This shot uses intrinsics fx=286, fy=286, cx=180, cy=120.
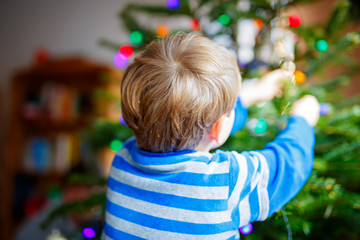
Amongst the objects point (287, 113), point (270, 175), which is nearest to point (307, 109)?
point (287, 113)

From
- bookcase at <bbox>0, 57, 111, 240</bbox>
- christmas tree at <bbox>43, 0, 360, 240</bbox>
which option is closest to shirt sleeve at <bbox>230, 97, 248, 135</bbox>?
christmas tree at <bbox>43, 0, 360, 240</bbox>

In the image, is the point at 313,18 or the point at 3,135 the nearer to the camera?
the point at 313,18

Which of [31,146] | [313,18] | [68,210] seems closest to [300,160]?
[68,210]

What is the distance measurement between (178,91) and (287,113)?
237 millimetres

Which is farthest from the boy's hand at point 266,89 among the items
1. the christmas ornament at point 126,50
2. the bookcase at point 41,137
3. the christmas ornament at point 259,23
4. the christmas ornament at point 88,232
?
the bookcase at point 41,137

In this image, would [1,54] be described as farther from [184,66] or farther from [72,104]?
[184,66]

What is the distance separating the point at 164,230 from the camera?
46cm

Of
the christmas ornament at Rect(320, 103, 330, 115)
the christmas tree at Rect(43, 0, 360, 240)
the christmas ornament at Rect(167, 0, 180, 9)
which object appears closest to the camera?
the christmas tree at Rect(43, 0, 360, 240)

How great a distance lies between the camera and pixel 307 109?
560 millimetres

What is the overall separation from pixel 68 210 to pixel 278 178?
1.78 feet

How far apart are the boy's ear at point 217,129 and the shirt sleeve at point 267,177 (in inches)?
1.8

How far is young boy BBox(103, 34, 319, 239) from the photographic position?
46 centimetres

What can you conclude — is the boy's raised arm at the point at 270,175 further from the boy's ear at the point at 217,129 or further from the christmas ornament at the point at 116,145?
the christmas ornament at the point at 116,145

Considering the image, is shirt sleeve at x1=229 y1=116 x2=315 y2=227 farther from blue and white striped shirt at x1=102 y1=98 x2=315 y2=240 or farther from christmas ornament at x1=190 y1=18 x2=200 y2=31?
christmas ornament at x1=190 y1=18 x2=200 y2=31
